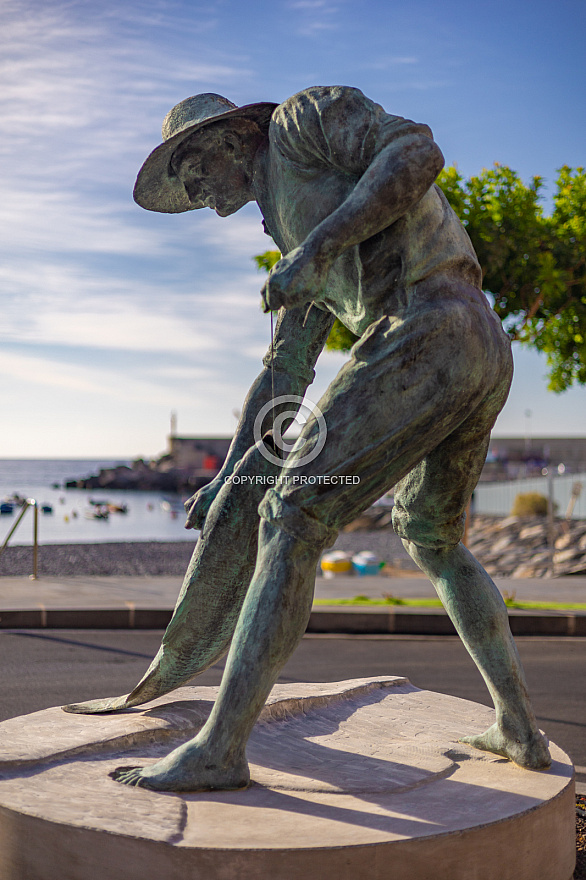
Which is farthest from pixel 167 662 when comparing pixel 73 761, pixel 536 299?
pixel 536 299

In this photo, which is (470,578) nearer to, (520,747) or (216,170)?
(520,747)

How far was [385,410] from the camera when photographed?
98.6 inches

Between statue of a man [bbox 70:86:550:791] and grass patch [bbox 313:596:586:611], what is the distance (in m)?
6.44

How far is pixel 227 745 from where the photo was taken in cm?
245

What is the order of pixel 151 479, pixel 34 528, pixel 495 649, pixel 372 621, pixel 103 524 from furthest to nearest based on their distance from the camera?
pixel 151 479
pixel 103 524
pixel 34 528
pixel 372 621
pixel 495 649

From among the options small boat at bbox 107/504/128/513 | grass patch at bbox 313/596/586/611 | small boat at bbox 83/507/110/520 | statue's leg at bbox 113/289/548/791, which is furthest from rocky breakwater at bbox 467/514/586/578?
small boat at bbox 107/504/128/513

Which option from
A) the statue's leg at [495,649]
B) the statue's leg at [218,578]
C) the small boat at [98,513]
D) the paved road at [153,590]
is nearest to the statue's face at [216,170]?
the statue's leg at [218,578]

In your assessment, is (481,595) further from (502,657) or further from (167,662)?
(167,662)

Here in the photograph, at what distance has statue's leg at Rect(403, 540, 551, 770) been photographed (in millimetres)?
2844

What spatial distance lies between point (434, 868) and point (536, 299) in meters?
8.40

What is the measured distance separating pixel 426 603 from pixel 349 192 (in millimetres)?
7391

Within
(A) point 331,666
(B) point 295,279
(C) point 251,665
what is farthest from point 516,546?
(B) point 295,279

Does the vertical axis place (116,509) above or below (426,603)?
above

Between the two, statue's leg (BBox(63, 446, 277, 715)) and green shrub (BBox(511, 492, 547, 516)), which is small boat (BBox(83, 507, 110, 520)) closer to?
green shrub (BBox(511, 492, 547, 516))
